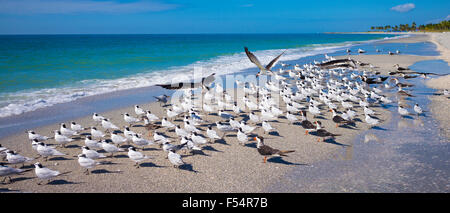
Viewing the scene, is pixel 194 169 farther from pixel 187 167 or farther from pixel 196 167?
pixel 187 167

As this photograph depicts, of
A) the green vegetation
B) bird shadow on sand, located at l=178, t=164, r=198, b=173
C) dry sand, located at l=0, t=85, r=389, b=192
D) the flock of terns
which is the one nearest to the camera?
dry sand, located at l=0, t=85, r=389, b=192

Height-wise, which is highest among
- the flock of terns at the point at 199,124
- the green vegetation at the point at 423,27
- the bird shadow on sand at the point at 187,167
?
the green vegetation at the point at 423,27

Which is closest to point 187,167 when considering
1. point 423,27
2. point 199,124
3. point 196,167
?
point 196,167

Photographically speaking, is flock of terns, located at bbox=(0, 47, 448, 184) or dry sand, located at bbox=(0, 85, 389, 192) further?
flock of terns, located at bbox=(0, 47, 448, 184)

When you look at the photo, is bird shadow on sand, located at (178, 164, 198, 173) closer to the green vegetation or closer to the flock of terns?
the flock of terns

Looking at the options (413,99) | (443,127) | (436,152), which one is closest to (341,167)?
(436,152)

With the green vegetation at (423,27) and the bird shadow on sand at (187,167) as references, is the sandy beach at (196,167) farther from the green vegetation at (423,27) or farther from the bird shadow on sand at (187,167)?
the green vegetation at (423,27)

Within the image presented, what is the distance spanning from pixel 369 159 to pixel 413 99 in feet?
28.6

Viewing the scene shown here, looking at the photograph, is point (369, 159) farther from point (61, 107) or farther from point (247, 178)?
point (61, 107)

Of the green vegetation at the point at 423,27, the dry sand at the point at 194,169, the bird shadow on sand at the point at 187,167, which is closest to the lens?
the dry sand at the point at 194,169

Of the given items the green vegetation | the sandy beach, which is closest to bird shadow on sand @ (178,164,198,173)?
the sandy beach

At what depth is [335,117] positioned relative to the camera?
991cm

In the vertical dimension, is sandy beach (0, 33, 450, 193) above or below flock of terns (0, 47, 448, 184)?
below

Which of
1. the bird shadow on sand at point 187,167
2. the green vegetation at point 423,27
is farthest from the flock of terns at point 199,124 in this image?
the green vegetation at point 423,27
